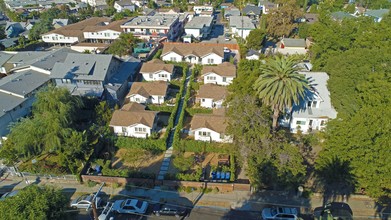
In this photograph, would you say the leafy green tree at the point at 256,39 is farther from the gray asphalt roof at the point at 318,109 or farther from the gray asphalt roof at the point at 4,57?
the gray asphalt roof at the point at 4,57

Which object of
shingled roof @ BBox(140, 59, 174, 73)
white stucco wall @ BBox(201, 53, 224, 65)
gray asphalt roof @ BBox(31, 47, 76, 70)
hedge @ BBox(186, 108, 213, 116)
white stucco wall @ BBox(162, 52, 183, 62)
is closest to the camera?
hedge @ BBox(186, 108, 213, 116)

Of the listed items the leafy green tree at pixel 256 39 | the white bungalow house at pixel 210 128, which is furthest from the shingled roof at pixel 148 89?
the leafy green tree at pixel 256 39

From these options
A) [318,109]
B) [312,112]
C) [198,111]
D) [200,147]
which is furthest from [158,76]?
[318,109]

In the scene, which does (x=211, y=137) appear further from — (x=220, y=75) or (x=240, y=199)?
(x=220, y=75)

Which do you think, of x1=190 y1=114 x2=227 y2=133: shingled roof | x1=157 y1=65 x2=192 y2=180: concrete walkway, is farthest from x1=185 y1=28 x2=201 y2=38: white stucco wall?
x1=190 y1=114 x2=227 y2=133: shingled roof

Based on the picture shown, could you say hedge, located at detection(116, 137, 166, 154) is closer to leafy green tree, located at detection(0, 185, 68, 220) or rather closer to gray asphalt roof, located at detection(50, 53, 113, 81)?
gray asphalt roof, located at detection(50, 53, 113, 81)
